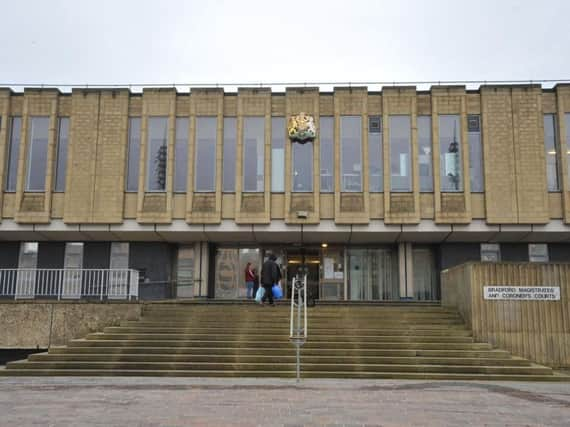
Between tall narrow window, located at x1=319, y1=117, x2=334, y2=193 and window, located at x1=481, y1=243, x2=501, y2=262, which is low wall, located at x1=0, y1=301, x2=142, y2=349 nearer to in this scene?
tall narrow window, located at x1=319, y1=117, x2=334, y2=193

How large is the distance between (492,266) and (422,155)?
8528 millimetres

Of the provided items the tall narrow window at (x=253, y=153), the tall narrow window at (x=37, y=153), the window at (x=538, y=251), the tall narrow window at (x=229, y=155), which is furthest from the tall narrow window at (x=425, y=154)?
the tall narrow window at (x=37, y=153)

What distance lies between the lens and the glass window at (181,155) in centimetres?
2259

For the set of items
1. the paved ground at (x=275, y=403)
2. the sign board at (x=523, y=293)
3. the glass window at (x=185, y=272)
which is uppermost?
the glass window at (x=185, y=272)

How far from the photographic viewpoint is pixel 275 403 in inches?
341

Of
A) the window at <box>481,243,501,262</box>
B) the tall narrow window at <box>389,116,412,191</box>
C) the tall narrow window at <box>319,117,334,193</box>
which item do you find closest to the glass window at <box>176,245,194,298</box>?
the tall narrow window at <box>319,117,334,193</box>

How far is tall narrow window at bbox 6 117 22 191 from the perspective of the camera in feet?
74.1

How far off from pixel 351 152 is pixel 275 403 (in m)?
15.1

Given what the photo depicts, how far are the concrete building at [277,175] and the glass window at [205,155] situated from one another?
5 centimetres

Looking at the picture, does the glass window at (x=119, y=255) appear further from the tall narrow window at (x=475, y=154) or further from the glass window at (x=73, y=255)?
the tall narrow window at (x=475, y=154)

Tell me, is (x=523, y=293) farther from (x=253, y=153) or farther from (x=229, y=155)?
(x=229, y=155)

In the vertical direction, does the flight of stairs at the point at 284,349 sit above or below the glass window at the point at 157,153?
below

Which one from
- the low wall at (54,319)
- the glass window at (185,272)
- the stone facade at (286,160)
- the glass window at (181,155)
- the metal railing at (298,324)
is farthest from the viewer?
the glass window at (185,272)

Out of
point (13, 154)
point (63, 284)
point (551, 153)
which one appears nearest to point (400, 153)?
point (551, 153)
